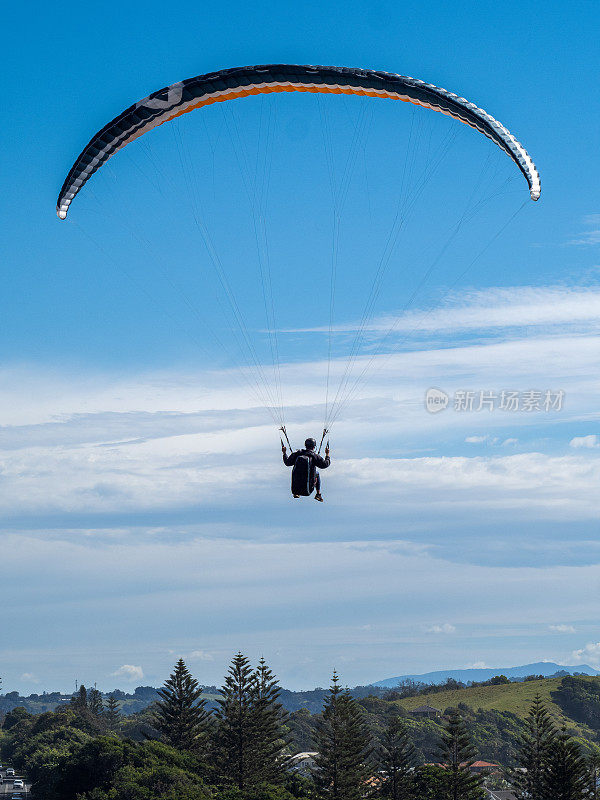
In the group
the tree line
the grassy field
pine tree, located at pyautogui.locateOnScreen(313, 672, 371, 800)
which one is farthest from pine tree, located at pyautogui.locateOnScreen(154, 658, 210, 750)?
the grassy field

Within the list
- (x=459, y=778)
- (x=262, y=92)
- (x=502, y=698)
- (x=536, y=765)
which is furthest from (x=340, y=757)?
(x=502, y=698)

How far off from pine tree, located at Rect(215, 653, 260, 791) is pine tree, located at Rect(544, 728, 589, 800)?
17.5 meters

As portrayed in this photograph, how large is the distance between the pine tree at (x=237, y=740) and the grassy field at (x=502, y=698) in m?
101

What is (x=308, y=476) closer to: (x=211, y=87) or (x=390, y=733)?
(x=211, y=87)

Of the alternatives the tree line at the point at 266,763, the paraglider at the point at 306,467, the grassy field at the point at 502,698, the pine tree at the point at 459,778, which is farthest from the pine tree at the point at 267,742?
the grassy field at the point at 502,698

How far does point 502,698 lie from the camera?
164750mm

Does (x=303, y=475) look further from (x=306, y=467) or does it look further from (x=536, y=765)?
(x=536, y=765)

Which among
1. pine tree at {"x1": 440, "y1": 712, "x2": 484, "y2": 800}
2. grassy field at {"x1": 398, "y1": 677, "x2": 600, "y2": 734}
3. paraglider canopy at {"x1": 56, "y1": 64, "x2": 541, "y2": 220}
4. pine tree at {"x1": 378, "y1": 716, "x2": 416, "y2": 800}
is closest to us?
paraglider canopy at {"x1": 56, "y1": 64, "x2": 541, "y2": 220}

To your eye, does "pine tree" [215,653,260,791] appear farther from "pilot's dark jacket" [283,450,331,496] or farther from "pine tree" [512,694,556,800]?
"pilot's dark jacket" [283,450,331,496]

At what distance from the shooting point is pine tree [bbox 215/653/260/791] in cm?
6009

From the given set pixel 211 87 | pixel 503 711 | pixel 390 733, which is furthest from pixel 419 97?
pixel 503 711

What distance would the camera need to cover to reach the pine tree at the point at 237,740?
60.1 meters

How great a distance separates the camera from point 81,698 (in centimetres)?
12875

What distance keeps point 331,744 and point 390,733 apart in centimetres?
515
